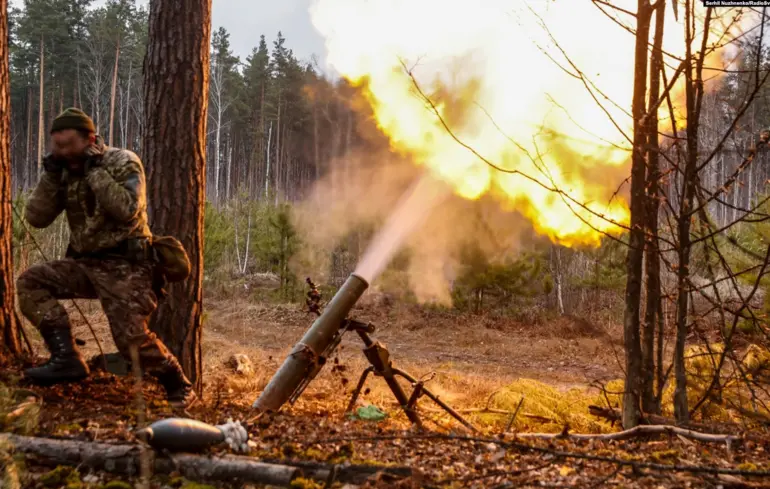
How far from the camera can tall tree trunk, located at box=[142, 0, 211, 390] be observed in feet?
17.8

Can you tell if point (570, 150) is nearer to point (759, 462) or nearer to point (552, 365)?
point (759, 462)

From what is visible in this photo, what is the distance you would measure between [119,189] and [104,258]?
566mm

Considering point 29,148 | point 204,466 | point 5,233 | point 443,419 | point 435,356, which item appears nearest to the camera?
point 204,466

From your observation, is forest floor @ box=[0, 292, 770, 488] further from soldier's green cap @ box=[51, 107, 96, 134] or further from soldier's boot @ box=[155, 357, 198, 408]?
soldier's green cap @ box=[51, 107, 96, 134]

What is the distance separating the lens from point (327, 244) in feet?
78.6

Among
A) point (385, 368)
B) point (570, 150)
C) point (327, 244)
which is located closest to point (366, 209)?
point (327, 244)

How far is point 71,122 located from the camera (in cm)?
416

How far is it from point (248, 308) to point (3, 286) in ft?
47.2

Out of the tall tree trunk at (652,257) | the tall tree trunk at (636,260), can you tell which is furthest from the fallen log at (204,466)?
the tall tree trunk at (652,257)

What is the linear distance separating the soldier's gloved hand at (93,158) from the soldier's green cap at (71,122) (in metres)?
0.14

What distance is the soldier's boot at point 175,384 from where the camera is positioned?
14.4ft

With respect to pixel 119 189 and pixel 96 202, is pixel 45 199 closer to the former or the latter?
pixel 96 202

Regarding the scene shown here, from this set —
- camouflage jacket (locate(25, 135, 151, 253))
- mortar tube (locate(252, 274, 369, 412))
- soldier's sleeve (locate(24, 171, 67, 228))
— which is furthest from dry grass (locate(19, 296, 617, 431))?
soldier's sleeve (locate(24, 171, 67, 228))

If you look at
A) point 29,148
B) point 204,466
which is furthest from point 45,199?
point 29,148
